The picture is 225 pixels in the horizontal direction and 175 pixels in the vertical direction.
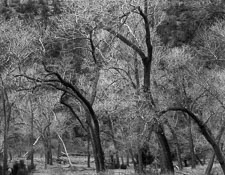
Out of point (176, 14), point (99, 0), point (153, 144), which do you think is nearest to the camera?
point (99, 0)

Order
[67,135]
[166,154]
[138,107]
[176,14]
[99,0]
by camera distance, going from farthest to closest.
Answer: [67,135]
[176,14]
[166,154]
[138,107]
[99,0]

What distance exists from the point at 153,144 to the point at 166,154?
11.0 meters

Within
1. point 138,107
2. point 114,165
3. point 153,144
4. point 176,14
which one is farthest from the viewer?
point 176,14

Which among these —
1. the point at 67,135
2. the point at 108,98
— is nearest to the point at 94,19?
the point at 108,98

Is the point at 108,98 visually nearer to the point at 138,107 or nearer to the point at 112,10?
the point at 138,107

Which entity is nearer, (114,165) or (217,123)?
(217,123)

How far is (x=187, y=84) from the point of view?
88.6ft

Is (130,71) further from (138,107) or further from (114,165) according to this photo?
(114,165)

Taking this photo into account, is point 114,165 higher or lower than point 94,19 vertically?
lower

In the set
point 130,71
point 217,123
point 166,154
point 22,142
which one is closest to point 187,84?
point 217,123

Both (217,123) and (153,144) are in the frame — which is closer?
(153,144)

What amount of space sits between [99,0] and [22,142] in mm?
32204

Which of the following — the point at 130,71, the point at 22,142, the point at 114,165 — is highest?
the point at 130,71

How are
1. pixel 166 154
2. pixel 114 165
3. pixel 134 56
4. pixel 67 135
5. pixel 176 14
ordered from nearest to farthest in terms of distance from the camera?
pixel 166 154 → pixel 134 56 → pixel 114 165 → pixel 176 14 → pixel 67 135
